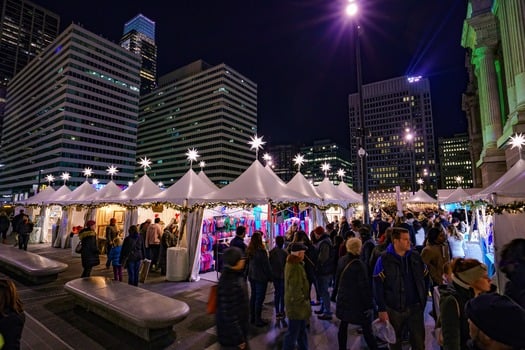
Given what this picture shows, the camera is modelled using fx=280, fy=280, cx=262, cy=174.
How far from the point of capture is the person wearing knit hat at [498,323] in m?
1.56

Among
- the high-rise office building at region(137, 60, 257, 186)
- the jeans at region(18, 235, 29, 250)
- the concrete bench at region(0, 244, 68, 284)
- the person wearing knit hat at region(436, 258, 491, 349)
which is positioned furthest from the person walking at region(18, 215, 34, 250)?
the high-rise office building at region(137, 60, 257, 186)

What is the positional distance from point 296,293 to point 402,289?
1.40 metres

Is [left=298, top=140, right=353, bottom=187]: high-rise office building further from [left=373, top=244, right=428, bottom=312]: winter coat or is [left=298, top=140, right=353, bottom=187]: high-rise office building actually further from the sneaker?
[left=373, top=244, right=428, bottom=312]: winter coat

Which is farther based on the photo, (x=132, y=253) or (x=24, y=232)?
(x=24, y=232)

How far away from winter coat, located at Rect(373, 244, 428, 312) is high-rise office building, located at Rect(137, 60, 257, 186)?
11015 centimetres

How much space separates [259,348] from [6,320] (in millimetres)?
3446

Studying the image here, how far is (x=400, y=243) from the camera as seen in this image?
3590mm

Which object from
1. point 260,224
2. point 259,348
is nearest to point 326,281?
point 259,348

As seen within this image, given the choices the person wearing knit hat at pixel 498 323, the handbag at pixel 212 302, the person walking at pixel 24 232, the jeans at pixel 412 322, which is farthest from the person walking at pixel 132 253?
the person walking at pixel 24 232

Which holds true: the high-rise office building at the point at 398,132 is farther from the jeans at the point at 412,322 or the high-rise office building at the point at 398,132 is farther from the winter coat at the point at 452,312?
the winter coat at the point at 452,312

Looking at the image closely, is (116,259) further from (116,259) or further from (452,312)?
(452,312)

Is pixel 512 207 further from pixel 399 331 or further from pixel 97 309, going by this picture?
pixel 97 309

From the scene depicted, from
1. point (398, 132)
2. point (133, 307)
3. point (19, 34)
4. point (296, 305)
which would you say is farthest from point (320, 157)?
point (19, 34)

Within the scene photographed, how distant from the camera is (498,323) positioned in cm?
160
